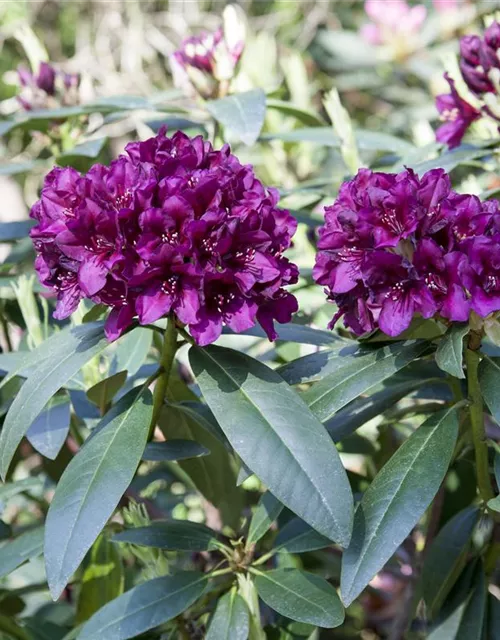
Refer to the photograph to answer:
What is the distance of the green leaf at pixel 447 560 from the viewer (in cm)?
120

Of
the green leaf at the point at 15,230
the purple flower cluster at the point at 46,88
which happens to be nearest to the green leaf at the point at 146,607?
the green leaf at the point at 15,230

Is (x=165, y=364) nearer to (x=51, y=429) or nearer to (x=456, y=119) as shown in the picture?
(x=51, y=429)

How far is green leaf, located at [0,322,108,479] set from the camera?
3.16ft

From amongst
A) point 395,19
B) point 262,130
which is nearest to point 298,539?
point 262,130

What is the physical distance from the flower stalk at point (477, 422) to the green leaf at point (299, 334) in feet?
0.66

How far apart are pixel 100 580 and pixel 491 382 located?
689 millimetres

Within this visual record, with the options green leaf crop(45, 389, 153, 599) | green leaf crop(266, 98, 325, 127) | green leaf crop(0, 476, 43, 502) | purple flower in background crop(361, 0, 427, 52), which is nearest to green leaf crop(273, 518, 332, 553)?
green leaf crop(45, 389, 153, 599)

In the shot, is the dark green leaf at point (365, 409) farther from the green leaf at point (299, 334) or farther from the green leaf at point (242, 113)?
the green leaf at point (242, 113)

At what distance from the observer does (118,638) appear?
1.01 m

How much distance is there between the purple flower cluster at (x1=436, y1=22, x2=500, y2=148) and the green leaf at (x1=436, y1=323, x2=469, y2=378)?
57cm

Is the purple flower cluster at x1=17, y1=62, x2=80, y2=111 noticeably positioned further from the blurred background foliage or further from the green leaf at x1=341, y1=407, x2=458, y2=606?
the green leaf at x1=341, y1=407, x2=458, y2=606

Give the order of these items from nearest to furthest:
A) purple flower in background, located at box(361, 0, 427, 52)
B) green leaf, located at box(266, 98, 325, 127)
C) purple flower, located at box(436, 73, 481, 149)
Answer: purple flower, located at box(436, 73, 481, 149) → green leaf, located at box(266, 98, 325, 127) → purple flower in background, located at box(361, 0, 427, 52)

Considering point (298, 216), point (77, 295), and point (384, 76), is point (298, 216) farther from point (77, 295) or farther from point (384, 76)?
point (384, 76)

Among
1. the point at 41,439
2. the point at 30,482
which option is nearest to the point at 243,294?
the point at 41,439
